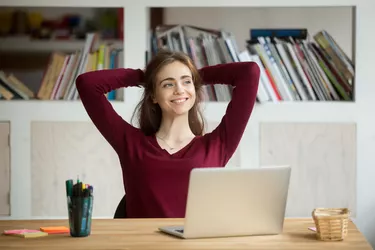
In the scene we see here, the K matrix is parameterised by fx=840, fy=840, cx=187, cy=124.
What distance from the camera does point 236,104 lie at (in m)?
3.17

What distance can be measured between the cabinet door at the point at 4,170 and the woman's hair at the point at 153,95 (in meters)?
1.47

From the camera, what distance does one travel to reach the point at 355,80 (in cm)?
445

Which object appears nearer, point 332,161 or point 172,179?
point 172,179

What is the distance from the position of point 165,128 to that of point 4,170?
165 centimetres

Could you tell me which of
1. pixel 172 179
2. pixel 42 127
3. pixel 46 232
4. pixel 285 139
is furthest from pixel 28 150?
pixel 46 232

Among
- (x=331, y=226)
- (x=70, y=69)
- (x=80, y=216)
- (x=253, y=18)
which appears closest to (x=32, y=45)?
(x=70, y=69)

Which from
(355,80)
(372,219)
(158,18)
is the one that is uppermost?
(158,18)

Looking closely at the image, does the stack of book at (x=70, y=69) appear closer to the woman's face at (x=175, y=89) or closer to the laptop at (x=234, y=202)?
the woman's face at (x=175, y=89)

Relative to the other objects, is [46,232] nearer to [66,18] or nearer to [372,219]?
[372,219]

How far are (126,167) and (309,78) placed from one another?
5.62 feet

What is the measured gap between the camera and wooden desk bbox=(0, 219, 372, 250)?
7.70ft

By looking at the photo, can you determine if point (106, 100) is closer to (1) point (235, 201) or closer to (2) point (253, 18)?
(1) point (235, 201)

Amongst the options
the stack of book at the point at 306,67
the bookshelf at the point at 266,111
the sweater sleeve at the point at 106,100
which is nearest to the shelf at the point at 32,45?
the bookshelf at the point at 266,111

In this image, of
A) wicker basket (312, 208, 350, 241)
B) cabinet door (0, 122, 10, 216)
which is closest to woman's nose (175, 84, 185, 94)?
wicker basket (312, 208, 350, 241)
